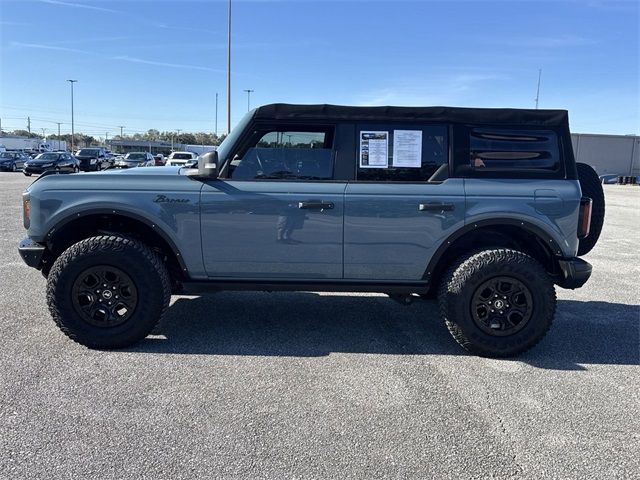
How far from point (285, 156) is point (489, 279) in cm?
194

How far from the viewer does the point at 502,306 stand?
4.02 metres

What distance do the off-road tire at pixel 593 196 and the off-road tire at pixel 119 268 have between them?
12.3 ft

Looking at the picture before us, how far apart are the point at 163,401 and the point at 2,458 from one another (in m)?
0.90

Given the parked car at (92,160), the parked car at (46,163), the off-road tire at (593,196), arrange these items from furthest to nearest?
the parked car at (92,160), the parked car at (46,163), the off-road tire at (593,196)

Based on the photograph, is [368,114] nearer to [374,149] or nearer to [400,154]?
[374,149]

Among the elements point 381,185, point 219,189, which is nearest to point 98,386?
point 219,189

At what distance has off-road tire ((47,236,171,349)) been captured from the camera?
3912 millimetres

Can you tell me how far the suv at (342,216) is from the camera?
12.9 feet

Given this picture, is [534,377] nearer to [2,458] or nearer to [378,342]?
[378,342]

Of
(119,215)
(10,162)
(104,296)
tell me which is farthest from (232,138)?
(10,162)

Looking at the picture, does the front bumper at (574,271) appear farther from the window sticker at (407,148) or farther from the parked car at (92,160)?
the parked car at (92,160)

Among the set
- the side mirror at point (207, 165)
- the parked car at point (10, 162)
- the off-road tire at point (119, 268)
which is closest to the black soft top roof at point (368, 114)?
the side mirror at point (207, 165)

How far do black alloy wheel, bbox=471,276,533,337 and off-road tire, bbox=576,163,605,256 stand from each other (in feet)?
3.13

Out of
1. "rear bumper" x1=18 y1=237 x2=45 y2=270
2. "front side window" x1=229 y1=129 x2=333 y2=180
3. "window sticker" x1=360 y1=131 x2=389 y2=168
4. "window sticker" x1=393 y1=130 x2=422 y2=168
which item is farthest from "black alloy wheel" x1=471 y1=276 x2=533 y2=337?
"rear bumper" x1=18 y1=237 x2=45 y2=270
